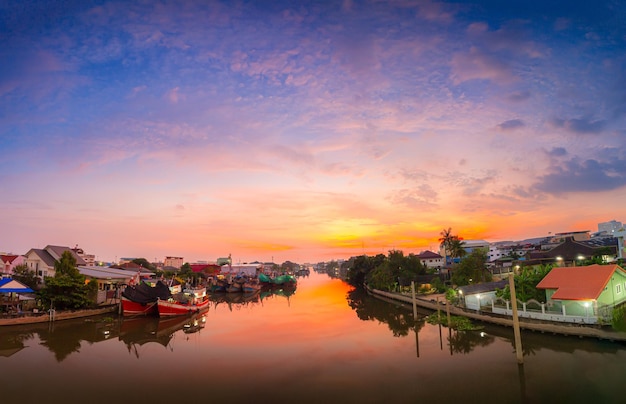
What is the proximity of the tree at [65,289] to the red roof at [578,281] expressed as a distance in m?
39.4

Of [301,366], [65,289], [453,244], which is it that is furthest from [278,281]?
[301,366]

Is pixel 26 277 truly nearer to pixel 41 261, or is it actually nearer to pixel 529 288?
pixel 41 261

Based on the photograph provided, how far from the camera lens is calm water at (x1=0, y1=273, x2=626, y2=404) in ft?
48.0

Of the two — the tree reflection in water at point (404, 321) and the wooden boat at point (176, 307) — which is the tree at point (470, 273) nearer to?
the tree reflection in water at point (404, 321)

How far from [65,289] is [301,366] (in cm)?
2642

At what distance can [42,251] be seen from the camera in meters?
51.2

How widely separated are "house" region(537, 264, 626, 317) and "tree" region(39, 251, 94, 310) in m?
39.4

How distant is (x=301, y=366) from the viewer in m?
19.0

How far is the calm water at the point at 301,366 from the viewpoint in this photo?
48.0 ft

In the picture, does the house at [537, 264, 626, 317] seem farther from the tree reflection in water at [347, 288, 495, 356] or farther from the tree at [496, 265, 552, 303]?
the tree reflection in water at [347, 288, 495, 356]

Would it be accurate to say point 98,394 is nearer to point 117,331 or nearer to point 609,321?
point 117,331

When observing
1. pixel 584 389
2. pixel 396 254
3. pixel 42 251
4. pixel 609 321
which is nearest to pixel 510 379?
pixel 584 389

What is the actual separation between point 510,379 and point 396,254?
43.2 m

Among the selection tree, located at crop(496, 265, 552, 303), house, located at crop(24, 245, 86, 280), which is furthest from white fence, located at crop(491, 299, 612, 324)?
house, located at crop(24, 245, 86, 280)
